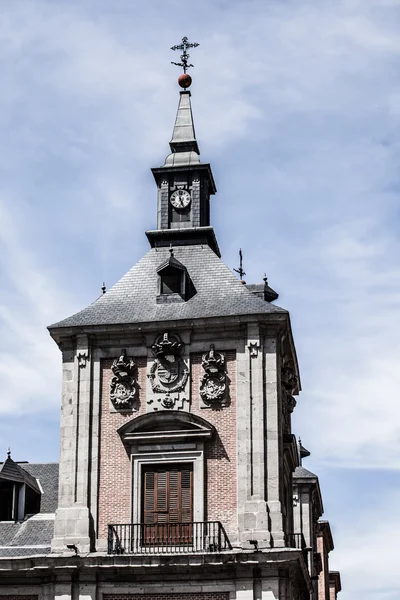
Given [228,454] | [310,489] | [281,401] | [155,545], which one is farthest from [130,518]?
[310,489]

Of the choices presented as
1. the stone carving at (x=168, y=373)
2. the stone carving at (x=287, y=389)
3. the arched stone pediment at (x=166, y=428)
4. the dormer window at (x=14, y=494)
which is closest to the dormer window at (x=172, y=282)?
the stone carving at (x=168, y=373)

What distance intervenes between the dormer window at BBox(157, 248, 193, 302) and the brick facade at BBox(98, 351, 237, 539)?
255 cm

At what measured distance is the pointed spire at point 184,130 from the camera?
42.4m

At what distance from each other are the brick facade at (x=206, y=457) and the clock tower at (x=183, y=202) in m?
5.75

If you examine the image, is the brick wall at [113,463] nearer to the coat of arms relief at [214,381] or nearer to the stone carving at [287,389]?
the coat of arms relief at [214,381]

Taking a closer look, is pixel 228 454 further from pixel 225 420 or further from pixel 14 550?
pixel 14 550

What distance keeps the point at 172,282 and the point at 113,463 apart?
629 cm

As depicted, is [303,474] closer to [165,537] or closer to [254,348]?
[254,348]

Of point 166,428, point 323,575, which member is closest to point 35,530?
point 166,428

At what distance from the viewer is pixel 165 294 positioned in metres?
38.3

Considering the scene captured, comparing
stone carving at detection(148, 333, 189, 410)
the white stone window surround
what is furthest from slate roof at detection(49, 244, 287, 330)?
the white stone window surround

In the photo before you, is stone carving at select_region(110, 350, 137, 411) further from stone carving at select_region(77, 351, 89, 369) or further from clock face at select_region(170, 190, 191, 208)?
clock face at select_region(170, 190, 191, 208)

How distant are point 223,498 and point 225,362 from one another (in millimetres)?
4099

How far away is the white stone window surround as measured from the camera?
3491 centimetres
